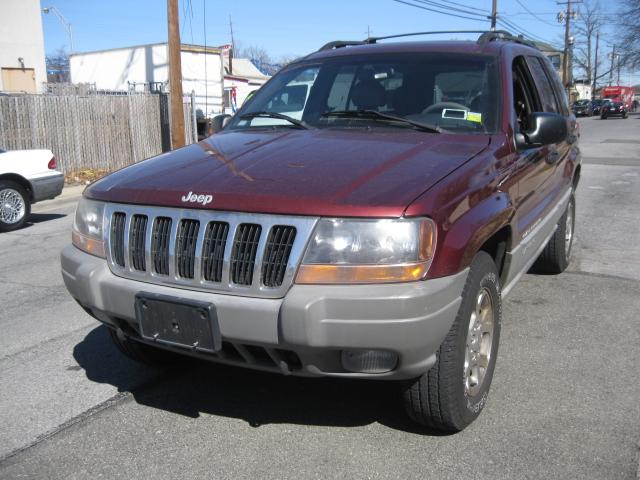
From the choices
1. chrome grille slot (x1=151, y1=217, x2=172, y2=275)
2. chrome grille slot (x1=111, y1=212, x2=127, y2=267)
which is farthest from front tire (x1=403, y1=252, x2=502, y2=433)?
chrome grille slot (x1=111, y1=212, x2=127, y2=267)

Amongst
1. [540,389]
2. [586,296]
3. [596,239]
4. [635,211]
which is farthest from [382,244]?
[635,211]

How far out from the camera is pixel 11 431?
11.0 feet

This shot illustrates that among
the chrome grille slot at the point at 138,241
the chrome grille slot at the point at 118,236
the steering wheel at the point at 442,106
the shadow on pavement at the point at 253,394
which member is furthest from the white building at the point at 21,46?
the chrome grille slot at the point at 138,241

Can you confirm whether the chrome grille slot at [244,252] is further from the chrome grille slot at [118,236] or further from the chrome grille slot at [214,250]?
the chrome grille slot at [118,236]

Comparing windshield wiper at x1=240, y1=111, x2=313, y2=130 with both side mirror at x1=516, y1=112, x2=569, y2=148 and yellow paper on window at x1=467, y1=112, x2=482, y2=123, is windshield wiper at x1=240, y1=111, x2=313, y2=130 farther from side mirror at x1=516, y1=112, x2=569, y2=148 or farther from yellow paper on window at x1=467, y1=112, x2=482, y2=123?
side mirror at x1=516, y1=112, x2=569, y2=148

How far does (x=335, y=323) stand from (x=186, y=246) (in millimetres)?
788

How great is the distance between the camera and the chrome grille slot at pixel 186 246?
9.66ft

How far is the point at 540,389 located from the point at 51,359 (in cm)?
299

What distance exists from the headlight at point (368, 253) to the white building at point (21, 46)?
83.3 ft

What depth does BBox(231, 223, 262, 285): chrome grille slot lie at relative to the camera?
281 cm

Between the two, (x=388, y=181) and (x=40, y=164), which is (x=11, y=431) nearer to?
(x=388, y=181)

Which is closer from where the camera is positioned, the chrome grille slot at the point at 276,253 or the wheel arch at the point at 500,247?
the chrome grille slot at the point at 276,253

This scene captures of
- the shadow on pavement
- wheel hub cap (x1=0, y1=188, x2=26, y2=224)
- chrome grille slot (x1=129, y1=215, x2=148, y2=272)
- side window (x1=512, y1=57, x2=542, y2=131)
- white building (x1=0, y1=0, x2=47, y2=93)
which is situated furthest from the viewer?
white building (x1=0, y1=0, x2=47, y2=93)

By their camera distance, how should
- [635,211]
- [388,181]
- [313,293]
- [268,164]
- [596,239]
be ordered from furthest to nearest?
[635,211] → [596,239] → [268,164] → [388,181] → [313,293]
